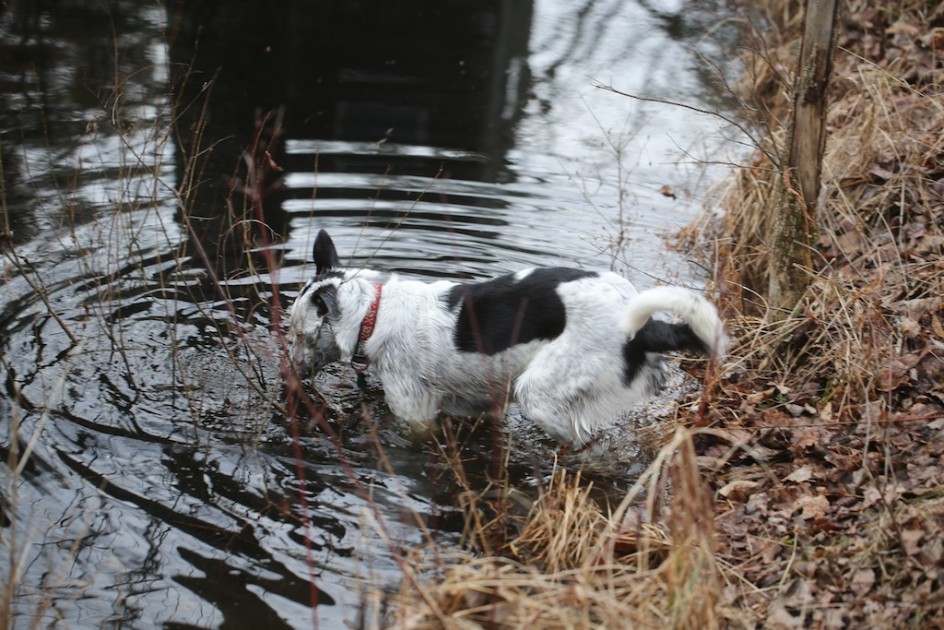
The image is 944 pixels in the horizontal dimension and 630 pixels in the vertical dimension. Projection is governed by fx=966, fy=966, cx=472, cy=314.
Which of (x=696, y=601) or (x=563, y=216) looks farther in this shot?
(x=563, y=216)

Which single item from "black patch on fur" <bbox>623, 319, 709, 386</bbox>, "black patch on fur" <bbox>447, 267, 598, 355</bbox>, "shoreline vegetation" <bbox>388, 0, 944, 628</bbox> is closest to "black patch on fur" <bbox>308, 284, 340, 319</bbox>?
"black patch on fur" <bbox>447, 267, 598, 355</bbox>

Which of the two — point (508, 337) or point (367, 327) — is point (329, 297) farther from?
point (508, 337)

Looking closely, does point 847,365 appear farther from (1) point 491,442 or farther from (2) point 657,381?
(1) point 491,442

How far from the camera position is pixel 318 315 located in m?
5.83

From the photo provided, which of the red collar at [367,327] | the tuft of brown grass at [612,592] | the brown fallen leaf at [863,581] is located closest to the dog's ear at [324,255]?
the red collar at [367,327]

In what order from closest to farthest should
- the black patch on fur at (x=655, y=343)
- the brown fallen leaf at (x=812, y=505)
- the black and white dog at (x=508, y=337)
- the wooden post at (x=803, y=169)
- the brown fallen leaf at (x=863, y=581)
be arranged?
the brown fallen leaf at (x=863, y=581)
the brown fallen leaf at (x=812, y=505)
the black patch on fur at (x=655, y=343)
the black and white dog at (x=508, y=337)
the wooden post at (x=803, y=169)

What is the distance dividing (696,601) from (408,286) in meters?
2.86

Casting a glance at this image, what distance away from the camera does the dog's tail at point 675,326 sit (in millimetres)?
4680

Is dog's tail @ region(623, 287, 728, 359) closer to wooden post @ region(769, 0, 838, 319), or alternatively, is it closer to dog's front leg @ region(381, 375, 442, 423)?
dog's front leg @ region(381, 375, 442, 423)

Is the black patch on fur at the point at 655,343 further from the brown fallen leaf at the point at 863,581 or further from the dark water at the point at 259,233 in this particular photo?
the brown fallen leaf at the point at 863,581

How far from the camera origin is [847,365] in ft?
18.5

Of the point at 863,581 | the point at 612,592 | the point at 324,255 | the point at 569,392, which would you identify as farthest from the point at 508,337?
the point at 863,581

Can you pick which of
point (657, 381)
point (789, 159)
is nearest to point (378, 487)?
point (657, 381)

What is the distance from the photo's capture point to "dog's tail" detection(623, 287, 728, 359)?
468 cm
